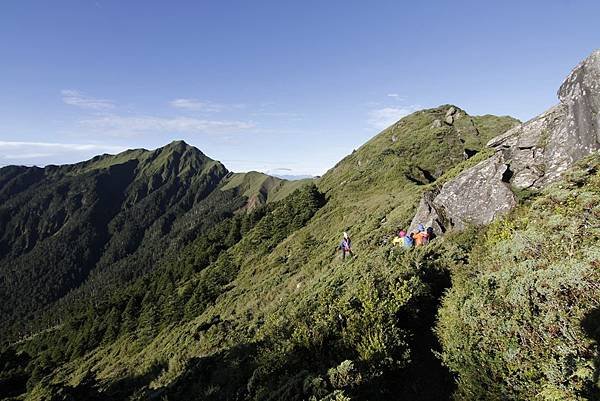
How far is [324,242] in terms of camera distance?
3828 cm

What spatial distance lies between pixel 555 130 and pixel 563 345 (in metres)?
15.0

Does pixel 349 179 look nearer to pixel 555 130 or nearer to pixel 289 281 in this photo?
pixel 289 281

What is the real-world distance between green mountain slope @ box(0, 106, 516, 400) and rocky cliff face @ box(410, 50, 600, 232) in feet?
12.3

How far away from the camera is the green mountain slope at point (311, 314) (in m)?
9.27

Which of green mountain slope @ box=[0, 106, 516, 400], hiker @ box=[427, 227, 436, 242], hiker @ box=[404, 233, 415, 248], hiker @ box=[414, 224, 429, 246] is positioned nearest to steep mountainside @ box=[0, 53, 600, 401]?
green mountain slope @ box=[0, 106, 516, 400]

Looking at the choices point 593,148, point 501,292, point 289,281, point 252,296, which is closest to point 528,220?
point 501,292

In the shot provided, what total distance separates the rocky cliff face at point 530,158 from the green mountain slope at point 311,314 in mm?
3753

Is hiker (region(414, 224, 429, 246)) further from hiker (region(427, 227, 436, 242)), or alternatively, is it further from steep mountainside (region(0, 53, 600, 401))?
steep mountainside (region(0, 53, 600, 401))

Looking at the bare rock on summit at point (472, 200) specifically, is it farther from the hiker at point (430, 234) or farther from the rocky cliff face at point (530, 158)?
the hiker at point (430, 234)

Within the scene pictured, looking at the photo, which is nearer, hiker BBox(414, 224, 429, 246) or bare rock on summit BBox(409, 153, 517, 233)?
bare rock on summit BBox(409, 153, 517, 233)

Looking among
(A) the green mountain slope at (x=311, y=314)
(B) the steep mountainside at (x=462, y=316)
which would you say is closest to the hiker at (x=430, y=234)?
(B) the steep mountainside at (x=462, y=316)

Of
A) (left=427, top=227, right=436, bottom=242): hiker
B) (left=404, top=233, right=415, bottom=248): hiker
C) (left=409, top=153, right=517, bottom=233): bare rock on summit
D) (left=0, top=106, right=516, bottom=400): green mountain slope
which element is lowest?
(left=0, top=106, right=516, bottom=400): green mountain slope

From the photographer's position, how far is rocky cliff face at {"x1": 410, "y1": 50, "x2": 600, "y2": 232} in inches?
619

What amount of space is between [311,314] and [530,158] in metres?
14.8
